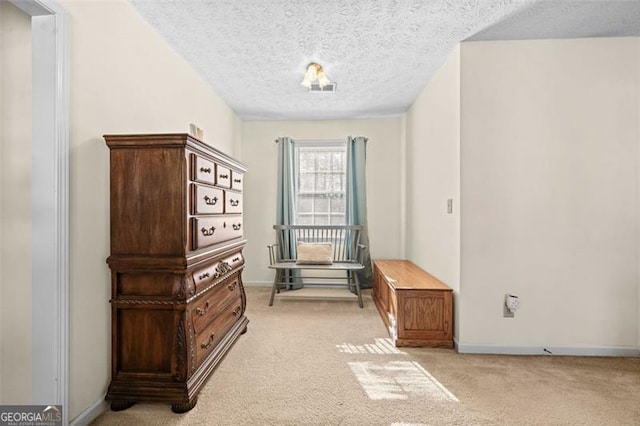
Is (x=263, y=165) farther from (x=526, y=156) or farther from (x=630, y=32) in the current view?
(x=630, y=32)

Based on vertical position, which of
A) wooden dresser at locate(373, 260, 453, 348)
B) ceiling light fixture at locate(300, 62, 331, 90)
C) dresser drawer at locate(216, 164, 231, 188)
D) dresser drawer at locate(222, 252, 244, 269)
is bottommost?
wooden dresser at locate(373, 260, 453, 348)

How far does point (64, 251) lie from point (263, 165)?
3.33m

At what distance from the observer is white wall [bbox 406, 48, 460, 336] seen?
8.54ft

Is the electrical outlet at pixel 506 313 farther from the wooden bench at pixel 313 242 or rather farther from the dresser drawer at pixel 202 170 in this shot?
the dresser drawer at pixel 202 170

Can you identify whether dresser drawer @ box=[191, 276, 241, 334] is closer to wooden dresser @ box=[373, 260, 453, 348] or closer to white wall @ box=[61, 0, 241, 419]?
white wall @ box=[61, 0, 241, 419]

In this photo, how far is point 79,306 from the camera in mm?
1595

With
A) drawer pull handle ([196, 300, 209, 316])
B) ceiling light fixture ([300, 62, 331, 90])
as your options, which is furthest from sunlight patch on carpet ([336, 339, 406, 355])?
ceiling light fixture ([300, 62, 331, 90])

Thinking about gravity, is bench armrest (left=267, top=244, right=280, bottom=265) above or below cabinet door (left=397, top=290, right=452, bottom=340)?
above

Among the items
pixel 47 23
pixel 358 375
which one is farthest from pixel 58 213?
pixel 358 375

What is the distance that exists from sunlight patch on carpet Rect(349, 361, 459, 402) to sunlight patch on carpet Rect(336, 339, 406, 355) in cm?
19

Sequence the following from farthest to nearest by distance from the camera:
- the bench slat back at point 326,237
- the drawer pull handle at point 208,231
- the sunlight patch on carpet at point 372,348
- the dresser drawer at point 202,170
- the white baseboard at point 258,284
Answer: the white baseboard at point 258,284 < the bench slat back at point 326,237 < the sunlight patch on carpet at point 372,348 < the drawer pull handle at point 208,231 < the dresser drawer at point 202,170

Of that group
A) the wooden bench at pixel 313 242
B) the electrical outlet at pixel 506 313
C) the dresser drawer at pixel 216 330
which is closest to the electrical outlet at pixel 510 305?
the electrical outlet at pixel 506 313

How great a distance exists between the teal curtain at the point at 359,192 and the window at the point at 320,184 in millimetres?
198

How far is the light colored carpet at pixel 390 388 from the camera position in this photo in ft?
5.55
